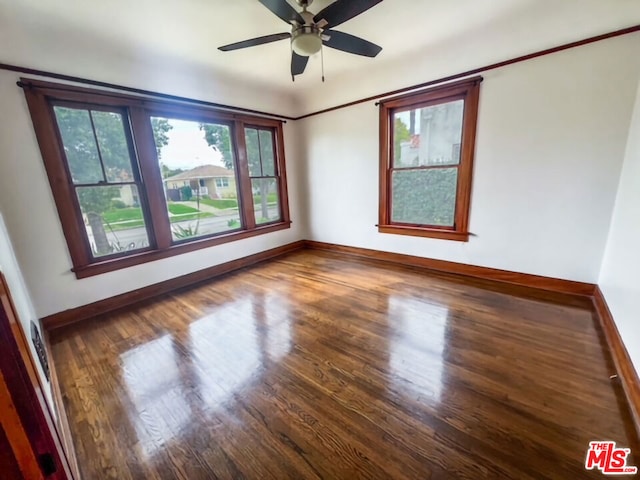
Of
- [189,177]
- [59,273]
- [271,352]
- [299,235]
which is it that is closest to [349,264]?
[299,235]

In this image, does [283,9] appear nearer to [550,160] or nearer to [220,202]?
[220,202]

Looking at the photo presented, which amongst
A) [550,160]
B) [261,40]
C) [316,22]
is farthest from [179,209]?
[550,160]

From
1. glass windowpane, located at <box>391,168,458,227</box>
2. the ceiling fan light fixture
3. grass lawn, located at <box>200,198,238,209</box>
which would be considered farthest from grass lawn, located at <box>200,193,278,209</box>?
the ceiling fan light fixture

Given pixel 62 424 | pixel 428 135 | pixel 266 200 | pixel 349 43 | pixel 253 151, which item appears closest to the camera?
pixel 62 424

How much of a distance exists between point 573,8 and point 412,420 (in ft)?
11.8

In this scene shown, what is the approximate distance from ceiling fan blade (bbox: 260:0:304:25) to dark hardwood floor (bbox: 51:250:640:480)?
2.49 metres

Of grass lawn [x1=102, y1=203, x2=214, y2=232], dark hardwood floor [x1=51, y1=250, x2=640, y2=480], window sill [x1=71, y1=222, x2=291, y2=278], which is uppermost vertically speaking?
grass lawn [x1=102, y1=203, x2=214, y2=232]

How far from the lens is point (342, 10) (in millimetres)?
1873

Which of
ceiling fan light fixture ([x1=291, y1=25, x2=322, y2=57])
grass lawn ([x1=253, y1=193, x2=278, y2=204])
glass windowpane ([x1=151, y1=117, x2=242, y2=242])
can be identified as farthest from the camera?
grass lawn ([x1=253, y1=193, x2=278, y2=204])

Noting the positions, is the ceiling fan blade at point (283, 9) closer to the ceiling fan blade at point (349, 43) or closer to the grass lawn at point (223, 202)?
the ceiling fan blade at point (349, 43)

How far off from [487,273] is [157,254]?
160 inches

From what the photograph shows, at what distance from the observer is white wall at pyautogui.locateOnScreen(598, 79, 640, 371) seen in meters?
1.69

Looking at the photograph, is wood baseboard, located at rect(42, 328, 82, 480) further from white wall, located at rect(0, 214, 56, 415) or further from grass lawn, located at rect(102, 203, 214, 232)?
grass lawn, located at rect(102, 203, 214, 232)

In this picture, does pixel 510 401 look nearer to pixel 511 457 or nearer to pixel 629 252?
pixel 511 457
